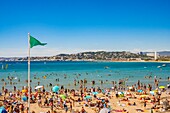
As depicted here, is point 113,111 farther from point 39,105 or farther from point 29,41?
point 29,41

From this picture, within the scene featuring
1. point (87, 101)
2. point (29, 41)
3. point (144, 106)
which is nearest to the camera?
point (29, 41)

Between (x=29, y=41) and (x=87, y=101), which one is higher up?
(x=29, y=41)

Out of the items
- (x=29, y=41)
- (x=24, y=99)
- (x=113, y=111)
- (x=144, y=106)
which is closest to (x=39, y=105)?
(x=24, y=99)

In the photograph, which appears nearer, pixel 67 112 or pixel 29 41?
pixel 29 41

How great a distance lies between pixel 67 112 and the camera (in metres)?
24.1

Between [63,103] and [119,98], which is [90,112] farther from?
[119,98]

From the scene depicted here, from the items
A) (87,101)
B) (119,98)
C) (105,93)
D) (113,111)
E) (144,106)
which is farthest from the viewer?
(105,93)

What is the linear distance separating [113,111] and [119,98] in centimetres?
881

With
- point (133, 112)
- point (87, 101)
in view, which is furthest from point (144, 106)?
point (87, 101)

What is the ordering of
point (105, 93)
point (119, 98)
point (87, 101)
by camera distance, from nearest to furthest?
point (87, 101), point (119, 98), point (105, 93)

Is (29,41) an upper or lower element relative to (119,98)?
upper

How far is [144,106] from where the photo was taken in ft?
84.4

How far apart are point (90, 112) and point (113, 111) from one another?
7.26 feet

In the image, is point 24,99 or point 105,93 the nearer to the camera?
point 24,99
